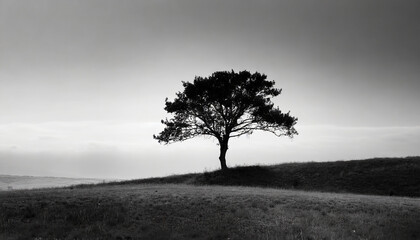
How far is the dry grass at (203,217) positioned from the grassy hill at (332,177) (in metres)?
10.8

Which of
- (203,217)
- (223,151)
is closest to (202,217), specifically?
(203,217)

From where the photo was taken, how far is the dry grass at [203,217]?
19.3 metres

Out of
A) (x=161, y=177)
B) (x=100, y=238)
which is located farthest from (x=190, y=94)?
(x=100, y=238)

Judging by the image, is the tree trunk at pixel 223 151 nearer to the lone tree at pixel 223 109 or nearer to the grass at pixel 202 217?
the lone tree at pixel 223 109

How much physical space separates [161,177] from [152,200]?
924 inches

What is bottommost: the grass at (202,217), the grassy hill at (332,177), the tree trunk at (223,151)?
the grass at (202,217)

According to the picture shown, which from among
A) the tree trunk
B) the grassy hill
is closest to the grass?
the grassy hill

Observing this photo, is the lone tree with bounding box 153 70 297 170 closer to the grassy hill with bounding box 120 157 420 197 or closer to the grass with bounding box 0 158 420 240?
the grassy hill with bounding box 120 157 420 197

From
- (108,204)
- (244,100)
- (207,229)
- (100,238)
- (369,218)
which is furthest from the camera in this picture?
(244,100)

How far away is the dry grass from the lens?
63.4 feet

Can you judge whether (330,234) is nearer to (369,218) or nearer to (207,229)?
(369,218)

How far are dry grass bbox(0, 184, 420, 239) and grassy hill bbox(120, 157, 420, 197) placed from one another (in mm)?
10821

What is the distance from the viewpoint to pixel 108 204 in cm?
2386

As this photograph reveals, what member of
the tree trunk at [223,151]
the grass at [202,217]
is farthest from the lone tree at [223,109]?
the grass at [202,217]
